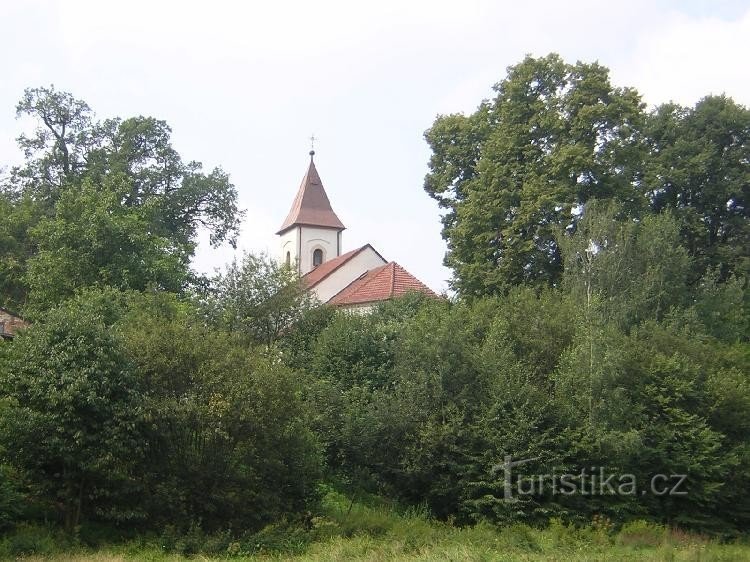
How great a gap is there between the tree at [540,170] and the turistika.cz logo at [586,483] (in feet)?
29.8

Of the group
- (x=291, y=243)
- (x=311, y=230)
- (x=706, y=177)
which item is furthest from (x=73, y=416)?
(x=291, y=243)

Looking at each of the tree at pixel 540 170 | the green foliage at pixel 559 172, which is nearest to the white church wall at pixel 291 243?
the green foliage at pixel 559 172

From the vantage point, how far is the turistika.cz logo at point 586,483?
21.5 metres

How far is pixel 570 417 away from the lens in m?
22.9

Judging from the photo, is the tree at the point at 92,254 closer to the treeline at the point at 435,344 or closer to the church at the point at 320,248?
the treeline at the point at 435,344

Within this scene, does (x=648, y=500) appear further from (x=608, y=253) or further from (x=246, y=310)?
(x=246, y=310)

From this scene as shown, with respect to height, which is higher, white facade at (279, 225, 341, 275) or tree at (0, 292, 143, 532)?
white facade at (279, 225, 341, 275)

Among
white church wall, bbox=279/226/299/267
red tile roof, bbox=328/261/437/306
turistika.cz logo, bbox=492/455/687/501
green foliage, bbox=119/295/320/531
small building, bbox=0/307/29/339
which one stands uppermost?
white church wall, bbox=279/226/299/267

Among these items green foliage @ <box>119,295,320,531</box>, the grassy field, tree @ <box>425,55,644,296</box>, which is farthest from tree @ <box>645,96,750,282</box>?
green foliage @ <box>119,295,320,531</box>

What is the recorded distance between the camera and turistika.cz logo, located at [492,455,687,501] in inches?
846

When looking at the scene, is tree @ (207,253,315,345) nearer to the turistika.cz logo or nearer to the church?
the turistika.cz logo

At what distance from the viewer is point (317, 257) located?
56500 mm

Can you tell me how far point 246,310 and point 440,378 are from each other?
27.4 ft

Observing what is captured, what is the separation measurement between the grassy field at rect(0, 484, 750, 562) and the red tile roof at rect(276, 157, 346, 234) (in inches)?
1402
